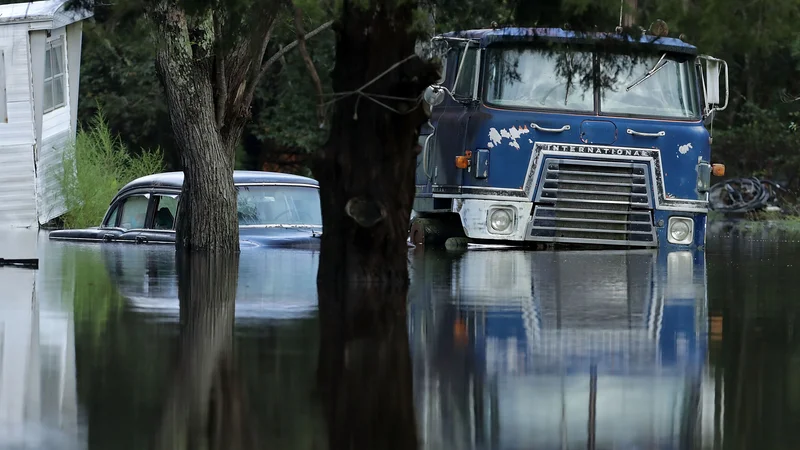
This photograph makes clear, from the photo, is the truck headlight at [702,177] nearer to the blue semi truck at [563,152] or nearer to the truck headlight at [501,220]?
the blue semi truck at [563,152]

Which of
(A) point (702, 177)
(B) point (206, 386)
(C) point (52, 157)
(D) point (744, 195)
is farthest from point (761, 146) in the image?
(B) point (206, 386)

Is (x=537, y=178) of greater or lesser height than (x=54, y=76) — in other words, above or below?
below

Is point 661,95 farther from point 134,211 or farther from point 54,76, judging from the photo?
point 54,76

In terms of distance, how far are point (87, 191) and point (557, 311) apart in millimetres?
18942

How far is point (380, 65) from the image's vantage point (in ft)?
37.8

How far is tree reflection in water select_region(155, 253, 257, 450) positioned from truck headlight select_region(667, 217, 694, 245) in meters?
8.86

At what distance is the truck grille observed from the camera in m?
19.8

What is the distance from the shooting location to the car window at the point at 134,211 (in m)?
20.1

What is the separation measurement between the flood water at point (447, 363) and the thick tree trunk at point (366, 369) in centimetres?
5

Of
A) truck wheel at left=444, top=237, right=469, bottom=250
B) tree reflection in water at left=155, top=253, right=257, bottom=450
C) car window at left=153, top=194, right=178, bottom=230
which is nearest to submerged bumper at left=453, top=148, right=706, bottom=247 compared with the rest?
truck wheel at left=444, top=237, right=469, bottom=250

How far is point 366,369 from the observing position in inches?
315

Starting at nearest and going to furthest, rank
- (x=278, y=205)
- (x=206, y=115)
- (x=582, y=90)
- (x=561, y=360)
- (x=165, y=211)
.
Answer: (x=561, y=360), (x=206, y=115), (x=582, y=90), (x=278, y=205), (x=165, y=211)

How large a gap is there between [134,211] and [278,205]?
217cm

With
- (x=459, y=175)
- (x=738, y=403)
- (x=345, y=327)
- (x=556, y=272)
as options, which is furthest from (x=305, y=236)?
(x=738, y=403)
